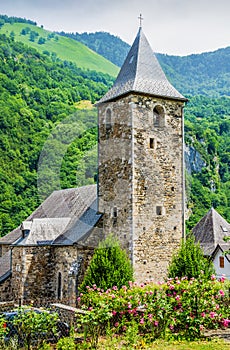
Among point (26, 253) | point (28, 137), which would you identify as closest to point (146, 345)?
point (26, 253)

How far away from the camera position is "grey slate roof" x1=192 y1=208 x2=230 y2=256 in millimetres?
33969

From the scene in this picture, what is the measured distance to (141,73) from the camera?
68.3 ft

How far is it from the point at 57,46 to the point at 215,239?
440ft

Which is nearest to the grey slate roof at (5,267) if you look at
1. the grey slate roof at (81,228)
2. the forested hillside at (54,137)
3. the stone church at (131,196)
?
the stone church at (131,196)

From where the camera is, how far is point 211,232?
35.3 meters

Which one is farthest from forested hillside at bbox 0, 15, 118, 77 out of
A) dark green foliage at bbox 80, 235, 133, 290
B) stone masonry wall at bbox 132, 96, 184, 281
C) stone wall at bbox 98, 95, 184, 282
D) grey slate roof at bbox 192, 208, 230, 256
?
dark green foliage at bbox 80, 235, 133, 290

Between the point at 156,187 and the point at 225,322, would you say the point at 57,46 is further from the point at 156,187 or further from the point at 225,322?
the point at 225,322

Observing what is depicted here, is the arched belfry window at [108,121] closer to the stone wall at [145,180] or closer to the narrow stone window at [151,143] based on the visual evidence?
the stone wall at [145,180]

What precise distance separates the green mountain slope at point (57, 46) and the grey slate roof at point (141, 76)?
341 ft

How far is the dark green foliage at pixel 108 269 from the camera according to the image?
16906 millimetres

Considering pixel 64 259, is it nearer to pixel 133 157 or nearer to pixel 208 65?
pixel 133 157

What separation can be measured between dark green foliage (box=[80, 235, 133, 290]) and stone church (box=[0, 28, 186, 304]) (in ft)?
5.11

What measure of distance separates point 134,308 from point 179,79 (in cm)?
13676

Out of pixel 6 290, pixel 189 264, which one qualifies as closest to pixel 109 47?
pixel 6 290
